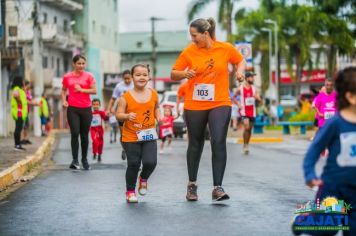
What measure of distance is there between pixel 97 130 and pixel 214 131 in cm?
769

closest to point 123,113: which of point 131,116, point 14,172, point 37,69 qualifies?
point 131,116

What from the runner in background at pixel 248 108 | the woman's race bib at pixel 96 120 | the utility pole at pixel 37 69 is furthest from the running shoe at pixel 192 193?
the utility pole at pixel 37 69

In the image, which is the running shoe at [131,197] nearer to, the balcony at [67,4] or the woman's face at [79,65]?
the woman's face at [79,65]

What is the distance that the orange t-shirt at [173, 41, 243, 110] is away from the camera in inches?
372

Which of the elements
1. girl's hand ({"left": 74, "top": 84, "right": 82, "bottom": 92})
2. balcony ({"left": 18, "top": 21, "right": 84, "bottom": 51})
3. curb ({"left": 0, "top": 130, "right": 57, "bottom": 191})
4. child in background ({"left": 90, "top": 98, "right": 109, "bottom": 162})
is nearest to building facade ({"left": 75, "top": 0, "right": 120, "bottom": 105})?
balcony ({"left": 18, "top": 21, "right": 84, "bottom": 51})

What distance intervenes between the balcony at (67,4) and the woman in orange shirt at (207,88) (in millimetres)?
52271

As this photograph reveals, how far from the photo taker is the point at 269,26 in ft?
218

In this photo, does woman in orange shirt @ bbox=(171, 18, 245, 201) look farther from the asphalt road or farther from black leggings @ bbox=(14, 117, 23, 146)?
black leggings @ bbox=(14, 117, 23, 146)

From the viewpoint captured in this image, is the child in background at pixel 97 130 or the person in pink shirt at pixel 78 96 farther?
the child in background at pixel 97 130

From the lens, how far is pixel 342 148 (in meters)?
5.35

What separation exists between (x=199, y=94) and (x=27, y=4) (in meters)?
49.0

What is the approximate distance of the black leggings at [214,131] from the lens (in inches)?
369

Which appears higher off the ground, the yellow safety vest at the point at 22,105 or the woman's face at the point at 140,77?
the woman's face at the point at 140,77

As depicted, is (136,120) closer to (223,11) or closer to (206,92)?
(206,92)
